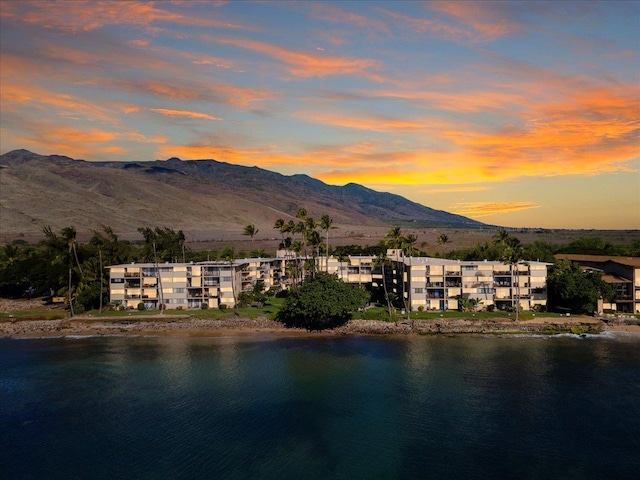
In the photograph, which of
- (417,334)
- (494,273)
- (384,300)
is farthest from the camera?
(384,300)

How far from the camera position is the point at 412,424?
140 feet

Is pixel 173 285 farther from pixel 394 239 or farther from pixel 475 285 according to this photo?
pixel 475 285

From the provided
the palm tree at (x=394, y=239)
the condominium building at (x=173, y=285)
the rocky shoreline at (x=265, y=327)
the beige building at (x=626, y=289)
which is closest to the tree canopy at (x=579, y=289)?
the beige building at (x=626, y=289)

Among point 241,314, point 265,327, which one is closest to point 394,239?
point 265,327

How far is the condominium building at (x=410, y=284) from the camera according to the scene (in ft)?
280

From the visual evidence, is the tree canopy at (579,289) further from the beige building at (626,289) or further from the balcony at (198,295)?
the balcony at (198,295)

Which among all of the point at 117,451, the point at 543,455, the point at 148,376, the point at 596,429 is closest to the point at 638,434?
the point at 596,429

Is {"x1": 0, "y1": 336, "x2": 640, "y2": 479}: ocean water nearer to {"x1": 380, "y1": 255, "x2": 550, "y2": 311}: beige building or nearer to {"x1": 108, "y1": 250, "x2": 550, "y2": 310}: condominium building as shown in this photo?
{"x1": 380, "y1": 255, "x2": 550, "y2": 311}: beige building

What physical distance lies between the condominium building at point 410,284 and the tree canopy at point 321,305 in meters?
9.26

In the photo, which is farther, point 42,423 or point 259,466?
A: point 42,423

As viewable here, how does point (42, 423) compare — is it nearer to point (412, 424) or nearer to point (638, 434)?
point (412, 424)

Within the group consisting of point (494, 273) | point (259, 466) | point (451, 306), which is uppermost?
point (494, 273)

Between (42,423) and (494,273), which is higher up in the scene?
(494,273)

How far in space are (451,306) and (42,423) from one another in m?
64.9
